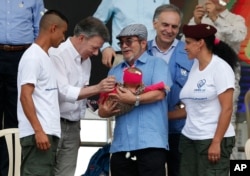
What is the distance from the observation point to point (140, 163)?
462cm

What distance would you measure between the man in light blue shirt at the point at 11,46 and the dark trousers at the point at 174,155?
1381 mm

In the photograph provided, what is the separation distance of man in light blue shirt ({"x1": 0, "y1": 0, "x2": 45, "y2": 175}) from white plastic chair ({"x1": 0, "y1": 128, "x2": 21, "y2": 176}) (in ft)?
1.42

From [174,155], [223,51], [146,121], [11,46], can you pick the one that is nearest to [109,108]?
[146,121]

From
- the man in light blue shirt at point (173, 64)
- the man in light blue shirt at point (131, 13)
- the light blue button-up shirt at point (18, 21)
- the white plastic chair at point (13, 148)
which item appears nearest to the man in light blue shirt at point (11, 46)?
the light blue button-up shirt at point (18, 21)

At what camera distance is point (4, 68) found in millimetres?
5699

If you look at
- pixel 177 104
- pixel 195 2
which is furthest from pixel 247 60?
pixel 177 104

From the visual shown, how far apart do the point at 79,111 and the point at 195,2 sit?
6.86ft

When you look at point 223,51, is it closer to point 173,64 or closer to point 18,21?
point 173,64

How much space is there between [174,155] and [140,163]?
0.56m

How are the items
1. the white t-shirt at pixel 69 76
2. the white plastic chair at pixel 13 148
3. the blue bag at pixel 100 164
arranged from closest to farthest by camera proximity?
the white t-shirt at pixel 69 76 < the white plastic chair at pixel 13 148 < the blue bag at pixel 100 164

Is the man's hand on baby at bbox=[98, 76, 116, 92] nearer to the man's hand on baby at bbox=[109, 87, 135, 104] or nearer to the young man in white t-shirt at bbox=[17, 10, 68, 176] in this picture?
the man's hand on baby at bbox=[109, 87, 135, 104]

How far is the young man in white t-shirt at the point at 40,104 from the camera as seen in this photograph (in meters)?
4.39

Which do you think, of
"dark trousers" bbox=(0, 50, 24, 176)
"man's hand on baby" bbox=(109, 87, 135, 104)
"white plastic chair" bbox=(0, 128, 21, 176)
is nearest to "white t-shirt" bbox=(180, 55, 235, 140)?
"man's hand on baby" bbox=(109, 87, 135, 104)

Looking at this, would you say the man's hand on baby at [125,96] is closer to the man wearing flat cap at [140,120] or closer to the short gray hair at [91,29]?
the man wearing flat cap at [140,120]
